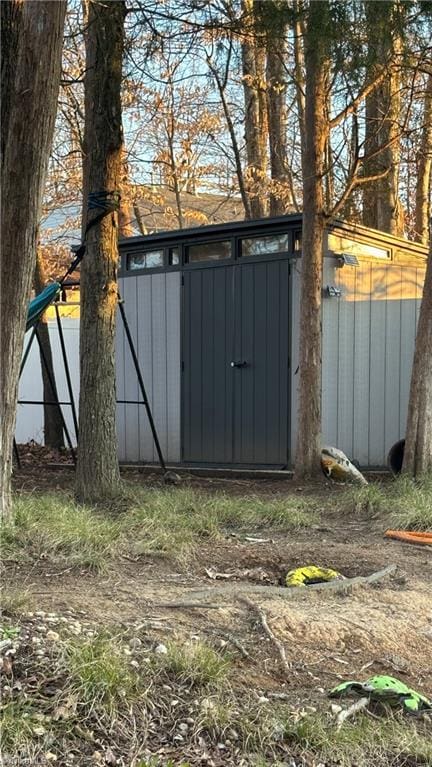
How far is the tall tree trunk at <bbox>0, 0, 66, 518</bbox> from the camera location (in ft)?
12.9

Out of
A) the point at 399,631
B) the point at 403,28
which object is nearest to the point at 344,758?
the point at 399,631

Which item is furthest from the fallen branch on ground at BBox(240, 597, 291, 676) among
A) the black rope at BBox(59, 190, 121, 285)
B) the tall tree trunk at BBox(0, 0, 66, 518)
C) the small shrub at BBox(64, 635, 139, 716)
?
the black rope at BBox(59, 190, 121, 285)

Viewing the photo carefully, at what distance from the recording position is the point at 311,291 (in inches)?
295

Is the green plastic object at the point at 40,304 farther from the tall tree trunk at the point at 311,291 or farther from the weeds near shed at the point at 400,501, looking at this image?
the weeds near shed at the point at 400,501

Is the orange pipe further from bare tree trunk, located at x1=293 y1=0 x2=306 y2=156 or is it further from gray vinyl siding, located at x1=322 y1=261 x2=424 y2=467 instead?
bare tree trunk, located at x1=293 y1=0 x2=306 y2=156

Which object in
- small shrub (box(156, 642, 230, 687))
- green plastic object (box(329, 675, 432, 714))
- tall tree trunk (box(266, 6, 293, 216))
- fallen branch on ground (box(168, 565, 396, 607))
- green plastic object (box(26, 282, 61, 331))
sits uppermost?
tall tree trunk (box(266, 6, 293, 216))

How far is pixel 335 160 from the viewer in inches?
351

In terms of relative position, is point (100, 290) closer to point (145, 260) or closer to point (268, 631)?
point (268, 631)

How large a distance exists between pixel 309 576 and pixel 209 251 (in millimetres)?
5914

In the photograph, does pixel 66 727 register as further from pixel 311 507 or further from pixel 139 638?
pixel 311 507

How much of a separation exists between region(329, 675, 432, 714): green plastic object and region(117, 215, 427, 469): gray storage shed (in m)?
5.83

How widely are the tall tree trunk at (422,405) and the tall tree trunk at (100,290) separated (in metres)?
2.77

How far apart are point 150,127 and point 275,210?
11.9 ft

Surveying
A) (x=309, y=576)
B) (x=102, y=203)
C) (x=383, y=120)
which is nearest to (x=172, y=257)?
(x=383, y=120)
